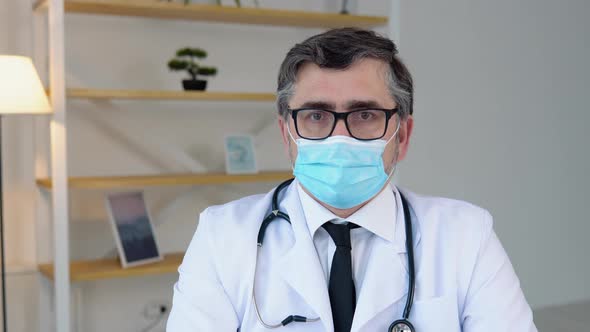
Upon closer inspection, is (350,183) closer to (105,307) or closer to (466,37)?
(105,307)

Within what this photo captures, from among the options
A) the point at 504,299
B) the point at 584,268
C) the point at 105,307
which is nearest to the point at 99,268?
the point at 105,307

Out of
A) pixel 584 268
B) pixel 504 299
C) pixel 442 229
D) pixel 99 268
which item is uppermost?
pixel 442 229

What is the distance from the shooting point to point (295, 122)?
1.54m

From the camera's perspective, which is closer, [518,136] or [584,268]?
[518,136]

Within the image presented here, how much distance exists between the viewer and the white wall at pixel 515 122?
12.4ft

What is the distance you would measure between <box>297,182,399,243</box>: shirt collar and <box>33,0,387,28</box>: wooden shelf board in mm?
1674

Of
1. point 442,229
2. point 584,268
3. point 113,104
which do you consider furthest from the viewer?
point 584,268

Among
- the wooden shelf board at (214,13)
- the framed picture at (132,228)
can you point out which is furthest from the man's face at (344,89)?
the framed picture at (132,228)

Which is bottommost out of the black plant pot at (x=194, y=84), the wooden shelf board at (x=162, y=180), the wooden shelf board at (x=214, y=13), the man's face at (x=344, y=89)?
the wooden shelf board at (x=162, y=180)

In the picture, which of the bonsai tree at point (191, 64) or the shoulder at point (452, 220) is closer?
the shoulder at point (452, 220)

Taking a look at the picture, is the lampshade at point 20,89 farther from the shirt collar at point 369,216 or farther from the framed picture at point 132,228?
the shirt collar at point 369,216

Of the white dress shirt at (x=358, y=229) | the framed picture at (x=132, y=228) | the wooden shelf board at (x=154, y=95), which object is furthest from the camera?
the framed picture at (x=132, y=228)

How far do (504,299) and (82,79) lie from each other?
2282mm

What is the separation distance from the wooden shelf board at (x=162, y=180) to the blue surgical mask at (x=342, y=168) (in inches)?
59.6
